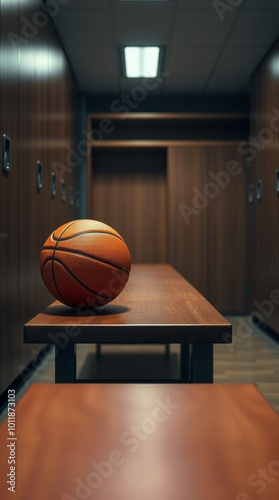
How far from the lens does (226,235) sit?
5.96 meters

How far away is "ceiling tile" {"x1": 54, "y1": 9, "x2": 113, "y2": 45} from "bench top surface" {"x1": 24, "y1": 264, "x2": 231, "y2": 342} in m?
3.03

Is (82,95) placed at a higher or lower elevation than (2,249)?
higher

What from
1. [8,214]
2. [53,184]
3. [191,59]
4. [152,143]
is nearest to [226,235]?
[152,143]

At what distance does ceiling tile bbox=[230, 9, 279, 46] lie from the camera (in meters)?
3.86

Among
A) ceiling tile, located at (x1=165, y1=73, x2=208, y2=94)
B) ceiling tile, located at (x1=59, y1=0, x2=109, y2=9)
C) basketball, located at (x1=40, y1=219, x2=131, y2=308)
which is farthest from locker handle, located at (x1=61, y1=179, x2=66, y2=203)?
basketball, located at (x1=40, y1=219, x2=131, y2=308)

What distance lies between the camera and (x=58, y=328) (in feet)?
3.61

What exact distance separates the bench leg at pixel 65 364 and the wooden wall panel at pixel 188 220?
4.48 m

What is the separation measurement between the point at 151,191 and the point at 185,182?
57cm

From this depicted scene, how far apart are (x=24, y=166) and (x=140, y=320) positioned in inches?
84.3

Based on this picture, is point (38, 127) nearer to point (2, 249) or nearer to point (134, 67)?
point (2, 249)

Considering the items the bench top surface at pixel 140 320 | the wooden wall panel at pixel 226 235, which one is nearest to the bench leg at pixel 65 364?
the bench top surface at pixel 140 320

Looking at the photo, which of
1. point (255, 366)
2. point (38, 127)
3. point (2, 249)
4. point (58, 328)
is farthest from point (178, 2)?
point (58, 328)

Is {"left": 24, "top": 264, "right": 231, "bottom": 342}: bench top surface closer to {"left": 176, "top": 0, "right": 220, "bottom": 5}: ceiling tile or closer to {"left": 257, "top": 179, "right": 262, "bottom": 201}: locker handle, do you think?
{"left": 176, "top": 0, "right": 220, "bottom": 5}: ceiling tile

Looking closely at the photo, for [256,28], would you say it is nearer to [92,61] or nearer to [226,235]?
[92,61]
